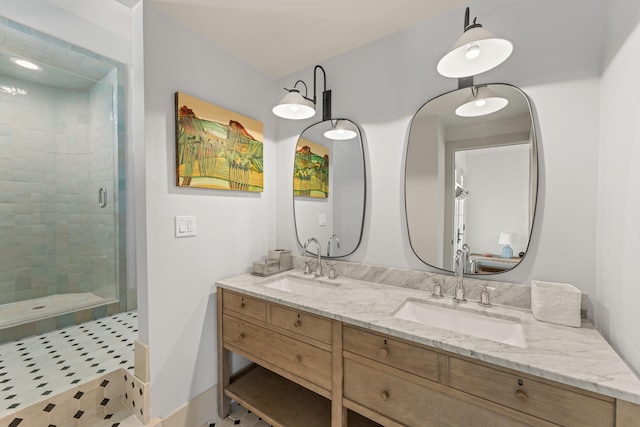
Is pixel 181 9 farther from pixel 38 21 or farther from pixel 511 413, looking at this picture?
pixel 511 413

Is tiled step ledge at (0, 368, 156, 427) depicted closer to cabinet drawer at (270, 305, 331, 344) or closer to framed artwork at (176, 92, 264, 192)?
cabinet drawer at (270, 305, 331, 344)

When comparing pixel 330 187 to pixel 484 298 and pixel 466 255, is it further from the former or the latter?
pixel 484 298

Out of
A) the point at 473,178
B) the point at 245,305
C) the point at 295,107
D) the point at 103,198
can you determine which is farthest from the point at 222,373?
the point at 103,198

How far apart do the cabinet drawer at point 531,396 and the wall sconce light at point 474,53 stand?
114cm

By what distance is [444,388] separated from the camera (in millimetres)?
944

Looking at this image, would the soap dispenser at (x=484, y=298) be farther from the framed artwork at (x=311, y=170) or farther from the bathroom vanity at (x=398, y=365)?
the framed artwork at (x=311, y=170)

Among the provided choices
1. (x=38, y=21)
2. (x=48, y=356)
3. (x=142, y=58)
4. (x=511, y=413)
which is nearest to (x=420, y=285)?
(x=511, y=413)

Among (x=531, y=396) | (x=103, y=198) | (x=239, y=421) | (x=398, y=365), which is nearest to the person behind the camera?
(x=531, y=396)

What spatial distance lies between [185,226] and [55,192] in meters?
2.26

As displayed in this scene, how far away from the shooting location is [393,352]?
41.4 inches

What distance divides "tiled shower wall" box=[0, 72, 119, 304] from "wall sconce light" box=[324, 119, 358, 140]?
88.1 inches

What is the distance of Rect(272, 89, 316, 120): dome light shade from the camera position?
1.53m

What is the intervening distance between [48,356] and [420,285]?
260 cm

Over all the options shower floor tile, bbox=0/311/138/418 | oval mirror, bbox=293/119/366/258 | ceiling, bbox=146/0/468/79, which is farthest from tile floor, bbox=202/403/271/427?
ceiling, bbox=146/0/468/79
